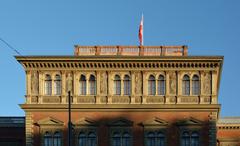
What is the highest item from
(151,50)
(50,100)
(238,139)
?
(151,50)

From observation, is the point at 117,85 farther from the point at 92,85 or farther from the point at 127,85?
the point at 92,85

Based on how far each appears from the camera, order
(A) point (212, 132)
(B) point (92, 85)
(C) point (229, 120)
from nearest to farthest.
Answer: (A) point (212, 132) < (B) point (92, 85) < (C) point (229, 120)

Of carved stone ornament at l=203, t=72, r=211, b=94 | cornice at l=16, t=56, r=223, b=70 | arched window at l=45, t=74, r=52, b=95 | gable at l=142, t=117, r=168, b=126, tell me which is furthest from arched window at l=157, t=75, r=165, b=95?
arched window at l=45, t=74, r=52, b=95

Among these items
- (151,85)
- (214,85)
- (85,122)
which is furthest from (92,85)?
(214,85)

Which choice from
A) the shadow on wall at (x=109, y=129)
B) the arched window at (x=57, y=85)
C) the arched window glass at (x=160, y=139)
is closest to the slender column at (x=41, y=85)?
the arched window at (x=57, y=85)

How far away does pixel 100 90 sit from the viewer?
222 feet

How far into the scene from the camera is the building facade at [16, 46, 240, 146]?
219ft

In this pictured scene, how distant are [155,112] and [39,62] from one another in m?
12.5

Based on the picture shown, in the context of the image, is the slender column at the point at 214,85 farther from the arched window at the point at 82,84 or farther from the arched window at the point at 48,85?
the arched window at the point at 48,85

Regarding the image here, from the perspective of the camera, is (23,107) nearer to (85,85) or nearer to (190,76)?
(85,85)

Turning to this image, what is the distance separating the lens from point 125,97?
222ft

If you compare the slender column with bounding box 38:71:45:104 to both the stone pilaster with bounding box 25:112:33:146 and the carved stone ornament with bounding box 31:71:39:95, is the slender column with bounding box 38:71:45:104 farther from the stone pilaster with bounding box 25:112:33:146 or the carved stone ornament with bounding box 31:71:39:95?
the stone pilaster with bounding box 25:112:33:146

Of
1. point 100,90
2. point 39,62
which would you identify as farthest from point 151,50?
point 39,62

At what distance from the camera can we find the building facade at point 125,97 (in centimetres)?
6675
